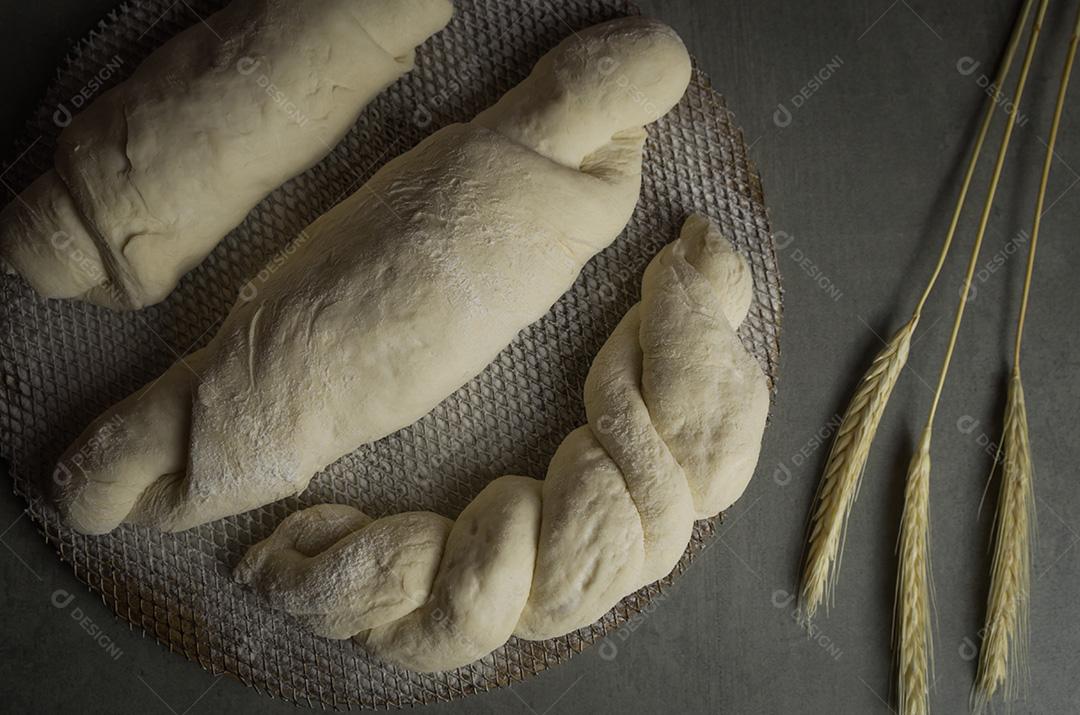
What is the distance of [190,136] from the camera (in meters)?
1.55

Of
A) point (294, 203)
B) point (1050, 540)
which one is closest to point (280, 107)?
point (294, 203)

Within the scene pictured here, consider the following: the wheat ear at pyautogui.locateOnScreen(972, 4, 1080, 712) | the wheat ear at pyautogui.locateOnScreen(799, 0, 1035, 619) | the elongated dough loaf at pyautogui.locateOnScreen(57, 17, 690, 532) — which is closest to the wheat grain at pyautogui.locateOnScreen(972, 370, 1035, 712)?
the wheat ear at pyautogui.locateOnScreen(972, 4, 1080, 712)

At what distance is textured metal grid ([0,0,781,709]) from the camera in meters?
1.74

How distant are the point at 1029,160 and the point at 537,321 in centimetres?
125

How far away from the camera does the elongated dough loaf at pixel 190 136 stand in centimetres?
155

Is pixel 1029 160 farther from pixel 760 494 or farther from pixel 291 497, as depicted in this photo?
pixel 291 497

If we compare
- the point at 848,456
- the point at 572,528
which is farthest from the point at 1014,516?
the point at 572,528

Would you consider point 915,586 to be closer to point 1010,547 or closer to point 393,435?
point 1010,547

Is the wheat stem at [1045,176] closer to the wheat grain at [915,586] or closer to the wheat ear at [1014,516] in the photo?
the wheat ear at [1014,516]

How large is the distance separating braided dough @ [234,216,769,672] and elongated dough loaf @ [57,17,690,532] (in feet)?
0.58

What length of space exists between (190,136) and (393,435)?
0.71 metres

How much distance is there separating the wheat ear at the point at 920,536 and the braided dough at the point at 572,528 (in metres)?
0.50

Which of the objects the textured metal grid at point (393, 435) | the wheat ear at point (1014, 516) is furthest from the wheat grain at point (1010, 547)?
the textured metal grid at point (393, 435)

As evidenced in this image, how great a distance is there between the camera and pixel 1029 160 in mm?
1968
